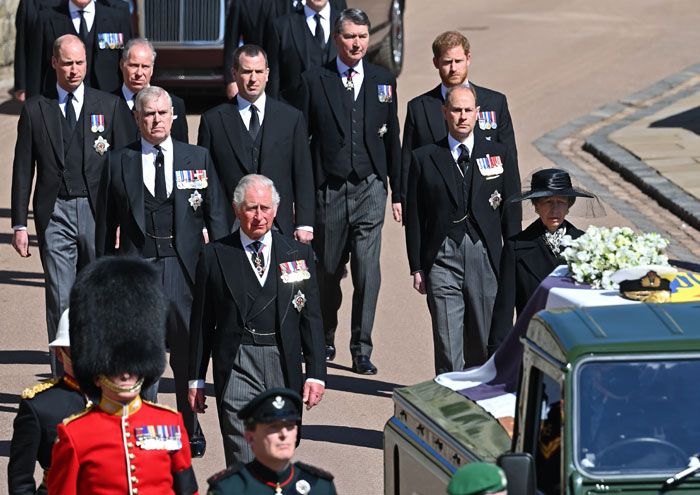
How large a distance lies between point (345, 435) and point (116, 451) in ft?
13.9

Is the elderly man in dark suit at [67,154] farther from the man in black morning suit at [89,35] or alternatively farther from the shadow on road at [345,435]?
the shadow on road at [345,435]

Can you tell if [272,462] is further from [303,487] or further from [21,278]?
[21,278]

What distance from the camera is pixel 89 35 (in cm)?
1405

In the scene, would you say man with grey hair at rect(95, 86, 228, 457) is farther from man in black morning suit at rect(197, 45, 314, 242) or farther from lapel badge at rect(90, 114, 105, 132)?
lapel badge at rect(90, 114, 105, 132)

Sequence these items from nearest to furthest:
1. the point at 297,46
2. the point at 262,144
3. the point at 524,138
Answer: the point at 262,144 → the point at 297,46 → the point at 524,138

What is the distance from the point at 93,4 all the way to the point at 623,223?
5.12 m

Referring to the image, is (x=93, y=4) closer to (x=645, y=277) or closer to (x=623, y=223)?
(x=623, y=223)

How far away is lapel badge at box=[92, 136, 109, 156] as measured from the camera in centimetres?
1199

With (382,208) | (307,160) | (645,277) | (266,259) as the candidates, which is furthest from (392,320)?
(645,277)

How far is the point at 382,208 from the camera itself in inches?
500

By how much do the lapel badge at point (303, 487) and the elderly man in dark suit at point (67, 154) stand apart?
5.54m

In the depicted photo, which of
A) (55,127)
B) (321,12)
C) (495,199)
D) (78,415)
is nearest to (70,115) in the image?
(55,127)

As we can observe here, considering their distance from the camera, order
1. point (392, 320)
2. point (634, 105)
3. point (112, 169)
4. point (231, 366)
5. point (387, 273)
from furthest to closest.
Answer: point (634, 105)
point (387, 273)
point (392, 320)
point (112, 169)
point (231, 366)

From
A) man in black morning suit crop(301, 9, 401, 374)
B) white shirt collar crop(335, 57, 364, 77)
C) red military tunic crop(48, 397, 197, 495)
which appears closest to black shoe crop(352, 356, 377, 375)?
man in black morning suit crop(301, 9, 401, 374)
